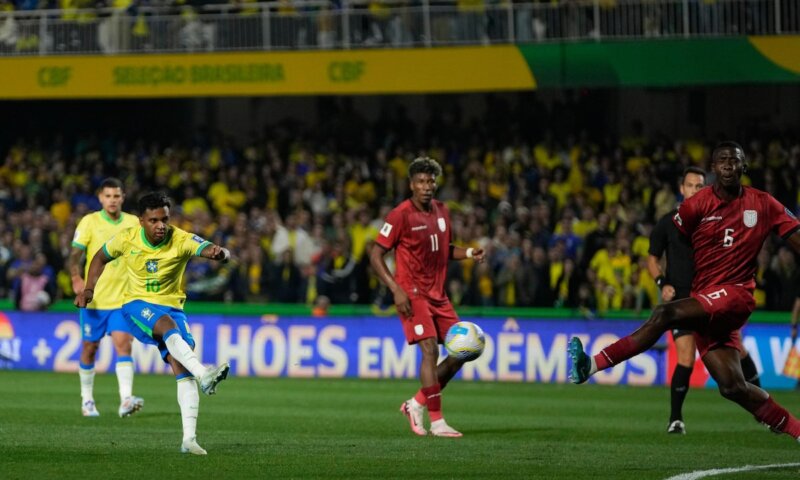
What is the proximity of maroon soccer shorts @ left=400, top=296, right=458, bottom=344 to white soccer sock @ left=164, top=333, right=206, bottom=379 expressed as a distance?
2575 mm

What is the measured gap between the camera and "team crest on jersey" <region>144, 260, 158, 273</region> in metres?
12.2

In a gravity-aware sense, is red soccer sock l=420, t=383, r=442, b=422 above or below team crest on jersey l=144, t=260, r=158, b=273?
below

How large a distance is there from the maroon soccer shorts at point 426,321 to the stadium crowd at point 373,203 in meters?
9.75

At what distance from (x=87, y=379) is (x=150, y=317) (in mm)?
3978

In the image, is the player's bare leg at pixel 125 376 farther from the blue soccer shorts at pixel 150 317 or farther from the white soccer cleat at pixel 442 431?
the white soccer cleat at pixel 442 431

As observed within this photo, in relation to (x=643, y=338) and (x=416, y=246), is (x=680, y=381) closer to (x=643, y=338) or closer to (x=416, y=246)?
(x=416, y=246)

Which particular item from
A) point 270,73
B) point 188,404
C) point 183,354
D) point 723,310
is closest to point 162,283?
point 183,354

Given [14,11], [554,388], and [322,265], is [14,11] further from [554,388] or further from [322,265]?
[554,388]

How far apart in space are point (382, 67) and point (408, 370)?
8.06m

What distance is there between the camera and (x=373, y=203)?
2869 centimetres

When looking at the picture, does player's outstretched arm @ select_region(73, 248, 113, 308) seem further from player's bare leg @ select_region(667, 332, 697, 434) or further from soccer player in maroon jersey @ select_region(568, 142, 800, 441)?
player's bare leg @ select_region(667, 332, 697, 434)

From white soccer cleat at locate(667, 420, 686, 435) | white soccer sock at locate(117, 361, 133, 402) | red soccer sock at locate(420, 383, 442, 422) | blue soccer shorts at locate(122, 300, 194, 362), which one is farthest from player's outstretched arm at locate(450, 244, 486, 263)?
white soccer sock at locate(117, 361, 133, 402)

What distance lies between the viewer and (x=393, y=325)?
23406 mm

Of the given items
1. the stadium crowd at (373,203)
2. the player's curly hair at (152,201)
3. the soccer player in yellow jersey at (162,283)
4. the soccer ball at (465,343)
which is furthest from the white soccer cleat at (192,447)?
the stadium crowd at (373,203)
